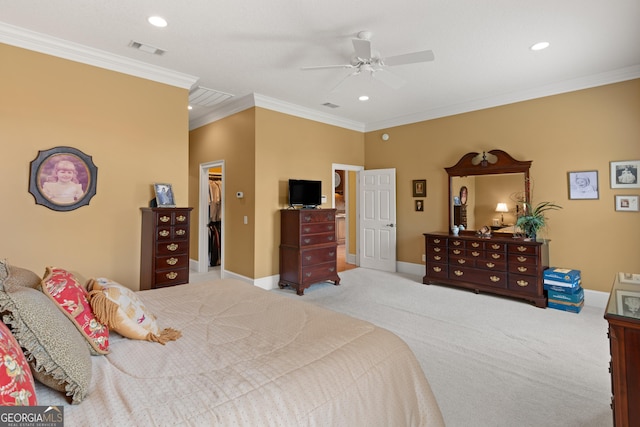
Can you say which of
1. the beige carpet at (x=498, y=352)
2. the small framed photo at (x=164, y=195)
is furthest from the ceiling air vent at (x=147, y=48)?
the beige carpet at (x=498, y=352)

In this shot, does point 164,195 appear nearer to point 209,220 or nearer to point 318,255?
point 318,255

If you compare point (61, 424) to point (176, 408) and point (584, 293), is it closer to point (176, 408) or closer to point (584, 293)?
point (176, 408)

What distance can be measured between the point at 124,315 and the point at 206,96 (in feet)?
13.4

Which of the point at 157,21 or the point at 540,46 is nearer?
the point at 157,21

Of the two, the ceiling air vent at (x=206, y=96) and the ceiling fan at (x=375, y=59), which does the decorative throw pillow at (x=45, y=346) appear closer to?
the ceiling fan at (x=375, y=59)

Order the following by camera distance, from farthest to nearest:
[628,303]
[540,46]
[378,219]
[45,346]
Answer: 1. [378,219]
2. [540,46]
3. [628,303]
4. [45,346]

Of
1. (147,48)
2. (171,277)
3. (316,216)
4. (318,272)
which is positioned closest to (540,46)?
(316,216)

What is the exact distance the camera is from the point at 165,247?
10.9 ft

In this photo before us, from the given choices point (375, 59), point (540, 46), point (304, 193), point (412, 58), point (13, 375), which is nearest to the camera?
point (13, 375)

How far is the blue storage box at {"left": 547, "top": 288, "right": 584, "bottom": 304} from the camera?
3782 mm

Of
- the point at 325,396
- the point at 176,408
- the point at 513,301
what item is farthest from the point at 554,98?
the point at 176,408

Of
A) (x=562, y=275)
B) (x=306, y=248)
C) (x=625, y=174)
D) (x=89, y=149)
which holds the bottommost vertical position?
(x=562, y=275)

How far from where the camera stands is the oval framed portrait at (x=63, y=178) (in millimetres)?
3010

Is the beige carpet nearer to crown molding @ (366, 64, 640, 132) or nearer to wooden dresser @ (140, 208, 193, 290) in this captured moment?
wooden dresser @ (140, 208, 193, 290)
